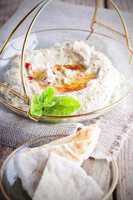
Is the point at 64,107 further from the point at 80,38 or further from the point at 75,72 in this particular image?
the point at 80,38

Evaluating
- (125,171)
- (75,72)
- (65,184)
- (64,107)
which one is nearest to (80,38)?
(75,72)

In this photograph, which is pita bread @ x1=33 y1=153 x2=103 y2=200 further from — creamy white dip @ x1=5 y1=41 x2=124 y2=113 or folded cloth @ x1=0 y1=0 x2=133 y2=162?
creamy white dip @ x1=5 y1=41 x2=124 y2=113

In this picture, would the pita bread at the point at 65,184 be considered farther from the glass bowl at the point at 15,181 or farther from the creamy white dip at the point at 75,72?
the creamy white dip at the point at 75,72

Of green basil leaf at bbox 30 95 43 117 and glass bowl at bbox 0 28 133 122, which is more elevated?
green basil leaf at bbox 30 95 43 117

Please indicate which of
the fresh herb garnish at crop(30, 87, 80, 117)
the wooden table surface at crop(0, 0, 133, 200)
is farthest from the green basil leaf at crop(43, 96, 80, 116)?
the wooden table surface at crop(0, 0, 133, 200)

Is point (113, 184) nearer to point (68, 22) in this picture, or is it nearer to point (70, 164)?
point (70, 164)
